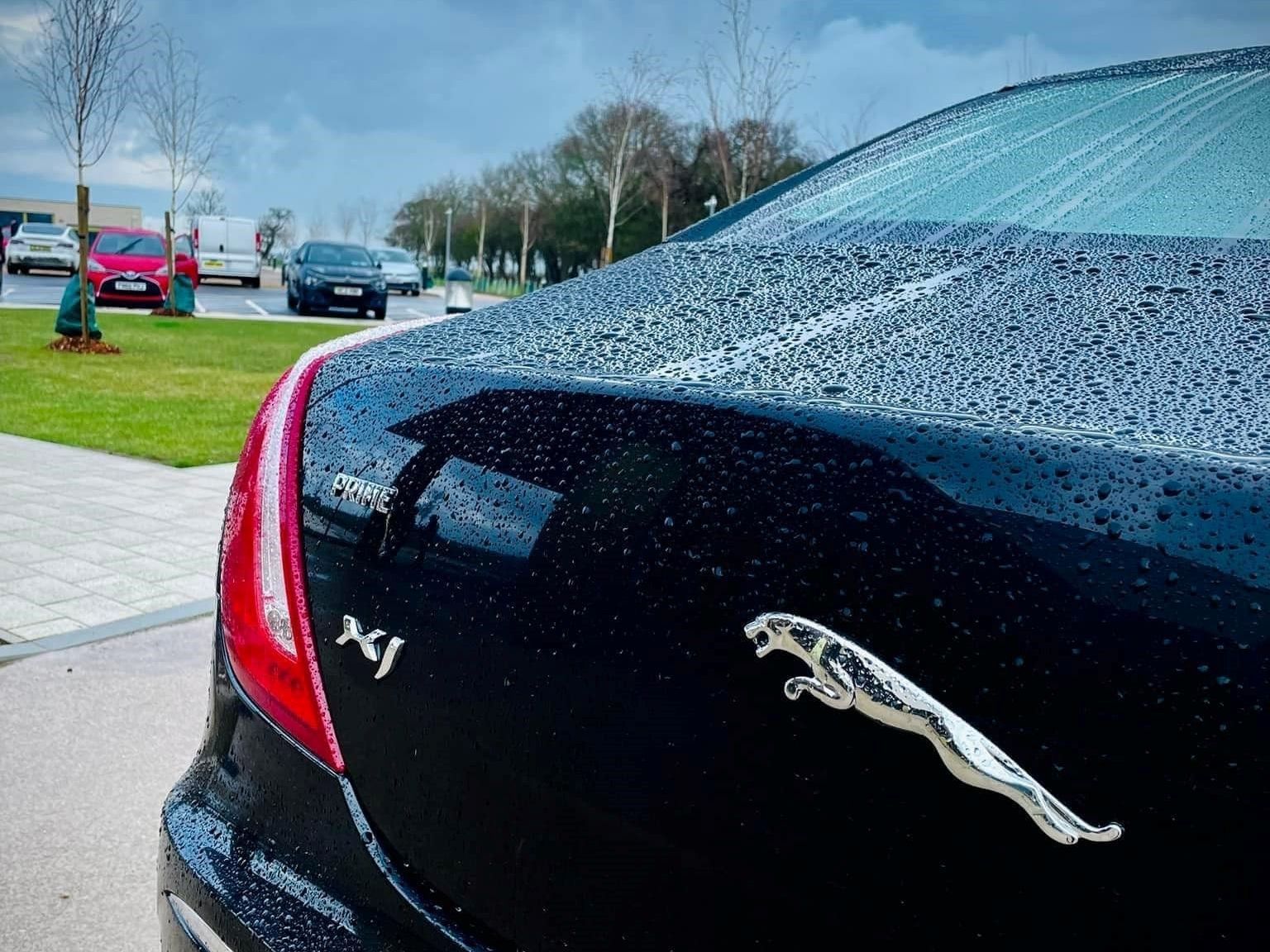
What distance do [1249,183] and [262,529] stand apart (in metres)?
1.33

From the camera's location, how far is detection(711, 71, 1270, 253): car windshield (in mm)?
1500

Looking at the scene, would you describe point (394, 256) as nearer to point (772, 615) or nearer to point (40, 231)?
point (40, 231)

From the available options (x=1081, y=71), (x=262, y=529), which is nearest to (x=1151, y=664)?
(x=262, y=529)

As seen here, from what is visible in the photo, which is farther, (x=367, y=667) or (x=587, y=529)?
(x=367, y=667)

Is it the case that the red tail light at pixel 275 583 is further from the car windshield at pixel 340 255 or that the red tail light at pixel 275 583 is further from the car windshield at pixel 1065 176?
the car windshield at pixel 340 255

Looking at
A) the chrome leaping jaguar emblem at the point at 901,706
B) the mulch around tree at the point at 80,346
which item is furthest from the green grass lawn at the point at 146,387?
the chrome leaping jaguar emblem at the point at 901,706

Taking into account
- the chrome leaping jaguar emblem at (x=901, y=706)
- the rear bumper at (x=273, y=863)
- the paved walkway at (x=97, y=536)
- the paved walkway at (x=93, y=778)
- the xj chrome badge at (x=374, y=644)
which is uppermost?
the chrome leaping jaguar emblem at (x=901, y=706)

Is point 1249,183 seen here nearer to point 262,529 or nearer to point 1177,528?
point 1177,528

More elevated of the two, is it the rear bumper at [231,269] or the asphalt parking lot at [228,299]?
the rear bumper at [231,269]

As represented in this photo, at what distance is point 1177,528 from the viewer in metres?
0.78

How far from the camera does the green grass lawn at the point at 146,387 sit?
26.3 feet

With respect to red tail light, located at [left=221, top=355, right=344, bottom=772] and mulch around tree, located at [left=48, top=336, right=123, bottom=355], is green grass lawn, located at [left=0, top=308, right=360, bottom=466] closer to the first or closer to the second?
mulch around tree, located at [left=48, top=336, right=123, bottom=355]

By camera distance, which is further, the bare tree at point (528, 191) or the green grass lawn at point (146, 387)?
the bare tree at point (528, 191)

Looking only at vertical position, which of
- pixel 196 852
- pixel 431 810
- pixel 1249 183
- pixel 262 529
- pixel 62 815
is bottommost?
pixel 62 815
